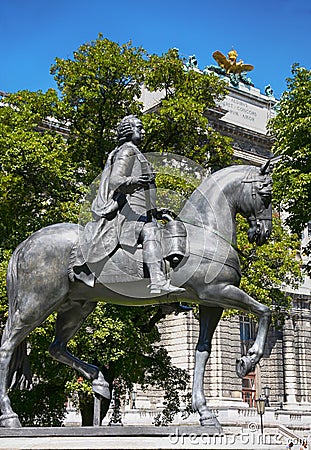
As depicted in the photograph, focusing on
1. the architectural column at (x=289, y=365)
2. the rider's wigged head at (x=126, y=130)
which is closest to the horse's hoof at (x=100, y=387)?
Answer: the rider's wigged head at (x=126, y=130)

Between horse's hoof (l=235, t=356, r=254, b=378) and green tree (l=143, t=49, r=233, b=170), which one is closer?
horse's hoof (l=235, t=356, r=254, b=378)

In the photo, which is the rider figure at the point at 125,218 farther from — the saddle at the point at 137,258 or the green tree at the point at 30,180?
the green tree at the point at 30,180

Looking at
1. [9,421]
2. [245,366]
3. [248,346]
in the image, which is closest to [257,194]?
[245,366]

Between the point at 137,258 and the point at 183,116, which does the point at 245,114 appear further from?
the point at 137,258

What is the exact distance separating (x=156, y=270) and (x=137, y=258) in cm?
37

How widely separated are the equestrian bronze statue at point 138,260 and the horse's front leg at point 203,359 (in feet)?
0.04

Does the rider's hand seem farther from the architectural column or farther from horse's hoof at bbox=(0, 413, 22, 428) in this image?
the architectural column

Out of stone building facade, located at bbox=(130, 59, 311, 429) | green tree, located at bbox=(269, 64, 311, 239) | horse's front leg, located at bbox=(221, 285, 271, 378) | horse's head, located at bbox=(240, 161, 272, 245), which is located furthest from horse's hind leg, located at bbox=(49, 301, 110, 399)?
stone building facade, located at bbox=(130, 59, 311, 429)

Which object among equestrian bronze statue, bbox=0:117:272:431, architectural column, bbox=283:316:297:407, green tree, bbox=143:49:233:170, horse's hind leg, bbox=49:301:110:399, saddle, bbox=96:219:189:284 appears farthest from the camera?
architectural column, bbox=283:316:297:407

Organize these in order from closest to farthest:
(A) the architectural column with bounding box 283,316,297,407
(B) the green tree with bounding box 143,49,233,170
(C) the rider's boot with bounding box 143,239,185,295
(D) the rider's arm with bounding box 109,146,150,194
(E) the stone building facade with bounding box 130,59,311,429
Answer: (C) the rider's boot with bounding box 143,239,185,295 → (D) the rider's arm with bounding box 109,146,150,194 → (B) the green tree with bounding box 143,49,233,170 → (E) the stone building facade with bounding box 130,59,311,429 → (A) the architectural column with bounding box 283,316,297,407

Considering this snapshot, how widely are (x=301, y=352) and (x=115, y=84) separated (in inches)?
1206

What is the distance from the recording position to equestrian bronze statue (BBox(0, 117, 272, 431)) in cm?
803

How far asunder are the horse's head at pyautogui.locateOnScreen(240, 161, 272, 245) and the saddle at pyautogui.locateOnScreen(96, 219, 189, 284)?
0.98 metres

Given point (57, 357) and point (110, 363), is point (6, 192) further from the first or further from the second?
point (57, 357)
